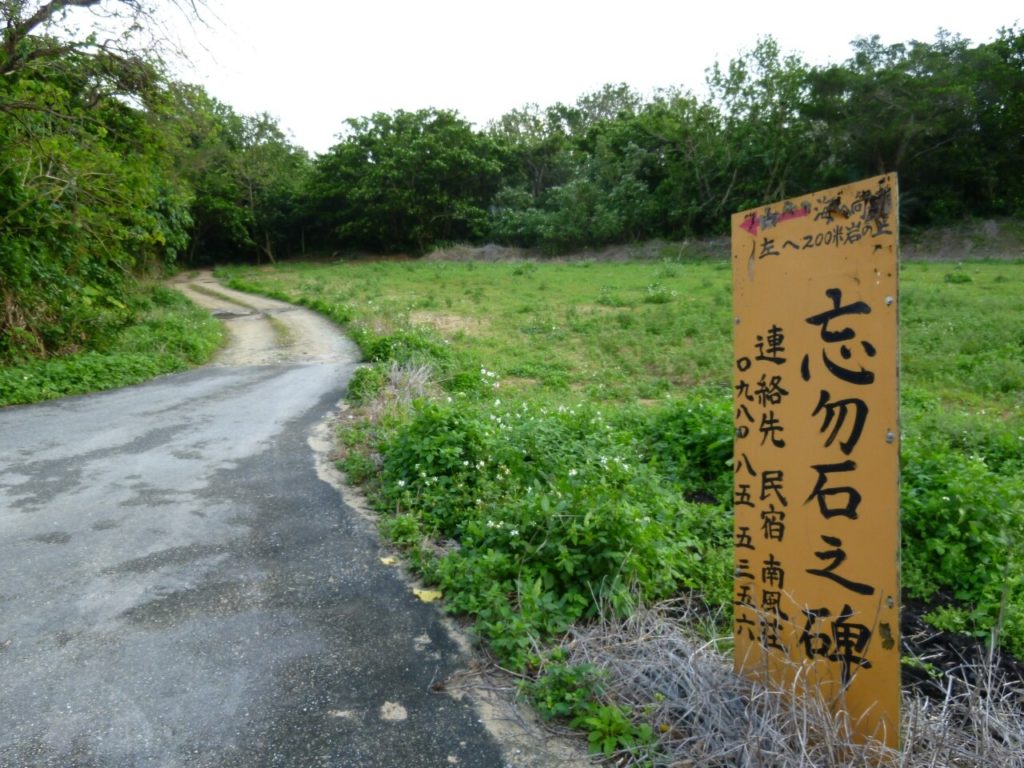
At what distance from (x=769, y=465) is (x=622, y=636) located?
3.56 feet

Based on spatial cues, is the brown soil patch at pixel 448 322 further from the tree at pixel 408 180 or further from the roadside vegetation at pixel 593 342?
the tree at pixel 408 180

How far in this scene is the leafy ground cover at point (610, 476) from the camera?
3707mm

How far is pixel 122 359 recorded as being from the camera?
11500 millimetres

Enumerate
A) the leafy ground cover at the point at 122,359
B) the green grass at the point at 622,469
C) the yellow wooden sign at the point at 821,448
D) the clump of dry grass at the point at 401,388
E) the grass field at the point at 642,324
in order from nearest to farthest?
1. the yellow wooden sign at the point at 821,448
2. the green grass at the point at 622,469
3. the clump of dry grass at the point at 401,388
4. the leafy ground cover at the point at 122,359
5. the grass field at the point at 642,324

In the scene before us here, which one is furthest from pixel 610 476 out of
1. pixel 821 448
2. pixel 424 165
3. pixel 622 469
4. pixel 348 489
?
pixel 424 165

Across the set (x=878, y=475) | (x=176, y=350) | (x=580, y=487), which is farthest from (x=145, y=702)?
(x=176, y=350)

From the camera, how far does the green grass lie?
3.81 m

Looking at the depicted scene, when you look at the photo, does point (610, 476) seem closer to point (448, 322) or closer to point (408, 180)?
point (448, 322)

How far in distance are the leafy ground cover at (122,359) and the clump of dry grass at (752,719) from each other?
9.03m

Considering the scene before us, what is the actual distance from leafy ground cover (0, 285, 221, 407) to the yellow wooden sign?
9.40m

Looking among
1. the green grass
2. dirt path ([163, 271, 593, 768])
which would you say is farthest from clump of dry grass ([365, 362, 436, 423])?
dirt path ([163, 271, 593, 768])

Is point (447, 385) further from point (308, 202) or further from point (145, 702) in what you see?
point (308, 202)

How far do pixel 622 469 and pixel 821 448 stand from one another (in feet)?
8.24

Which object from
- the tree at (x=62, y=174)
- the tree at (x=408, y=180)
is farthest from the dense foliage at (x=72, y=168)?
the tree at (x=408, y=180)
